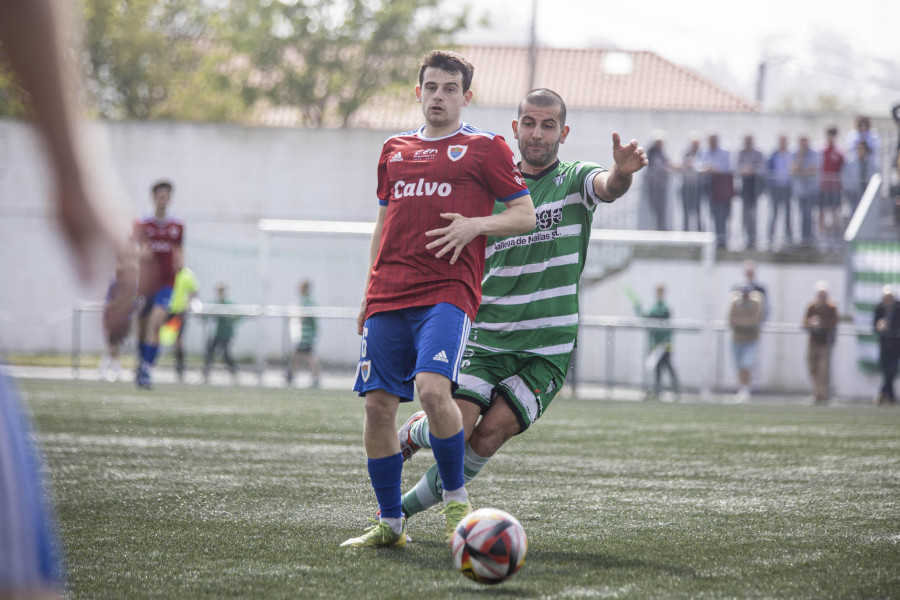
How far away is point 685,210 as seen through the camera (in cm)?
1948

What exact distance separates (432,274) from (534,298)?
872 millimetres

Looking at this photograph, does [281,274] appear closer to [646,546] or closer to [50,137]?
[646,546]

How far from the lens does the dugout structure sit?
16609 mm

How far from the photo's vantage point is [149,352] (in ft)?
44.0

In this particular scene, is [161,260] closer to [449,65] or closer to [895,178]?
[449,65]

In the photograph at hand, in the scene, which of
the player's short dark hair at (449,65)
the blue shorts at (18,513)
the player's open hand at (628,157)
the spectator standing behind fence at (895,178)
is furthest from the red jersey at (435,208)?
the spectator standing behind fence at (895,178)

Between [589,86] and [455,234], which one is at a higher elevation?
[589,86]

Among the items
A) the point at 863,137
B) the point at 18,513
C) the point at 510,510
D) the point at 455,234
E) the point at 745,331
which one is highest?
the point at 863,137

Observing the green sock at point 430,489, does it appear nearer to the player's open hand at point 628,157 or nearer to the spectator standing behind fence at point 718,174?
the player's open hand at point 628,157

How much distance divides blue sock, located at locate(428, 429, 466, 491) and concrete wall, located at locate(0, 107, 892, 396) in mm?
19182

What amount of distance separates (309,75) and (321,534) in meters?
33.3

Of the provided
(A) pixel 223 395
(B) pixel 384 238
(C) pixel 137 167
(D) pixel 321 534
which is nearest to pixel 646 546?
(D) pixel 321 534

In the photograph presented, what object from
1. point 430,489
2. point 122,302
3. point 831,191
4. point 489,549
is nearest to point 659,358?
point 831,191

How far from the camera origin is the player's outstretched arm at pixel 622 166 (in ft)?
15.5
